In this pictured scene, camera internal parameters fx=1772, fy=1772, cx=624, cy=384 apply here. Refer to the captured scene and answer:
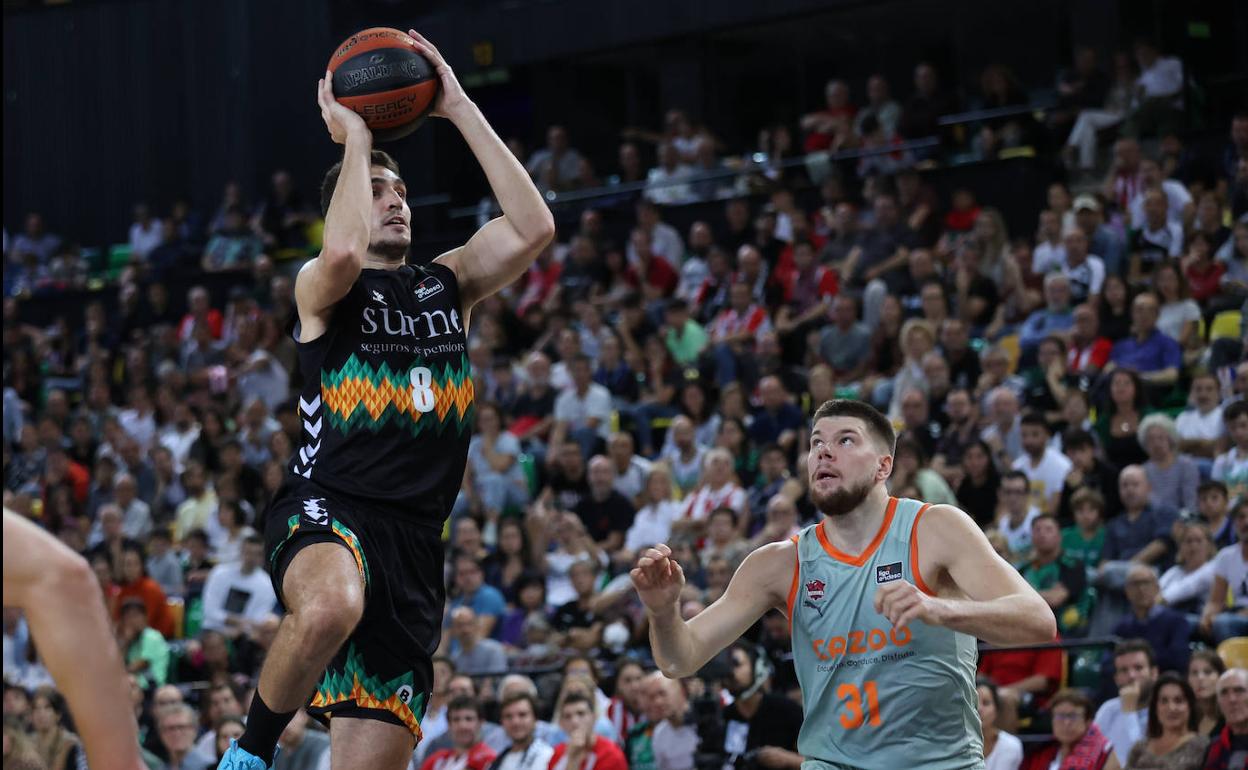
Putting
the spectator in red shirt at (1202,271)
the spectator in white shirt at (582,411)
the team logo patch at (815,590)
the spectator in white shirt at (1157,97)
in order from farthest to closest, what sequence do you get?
the spectator in white shirt at (1157,97) < the spectator in white shirt at (582,411) < the spectator in red shirt at (1202,271) < the team logo patch at (815,590)

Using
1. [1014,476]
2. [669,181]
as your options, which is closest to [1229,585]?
[1014,476]

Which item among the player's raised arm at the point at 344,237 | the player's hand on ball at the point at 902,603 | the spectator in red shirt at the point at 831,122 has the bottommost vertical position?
the player's hand on ball at the point at 902,603

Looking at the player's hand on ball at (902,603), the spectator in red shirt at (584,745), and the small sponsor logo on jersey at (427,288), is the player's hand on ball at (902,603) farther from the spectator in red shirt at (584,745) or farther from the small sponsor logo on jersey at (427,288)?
the spectator in red shirt at (584,745)

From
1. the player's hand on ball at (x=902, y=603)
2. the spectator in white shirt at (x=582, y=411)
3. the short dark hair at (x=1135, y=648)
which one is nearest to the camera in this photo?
the player's hand on ball at (x=902, y=603)

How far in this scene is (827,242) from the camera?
17.9 m

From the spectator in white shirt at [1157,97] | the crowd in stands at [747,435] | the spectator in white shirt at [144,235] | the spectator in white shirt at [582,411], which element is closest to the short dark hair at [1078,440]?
the crowd in stands at [747,435]

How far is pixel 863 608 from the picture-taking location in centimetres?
611

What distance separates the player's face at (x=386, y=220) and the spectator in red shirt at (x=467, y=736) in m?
5.86

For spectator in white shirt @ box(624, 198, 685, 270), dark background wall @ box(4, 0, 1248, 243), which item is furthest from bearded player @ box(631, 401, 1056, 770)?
dark background wall @ box(4, 0, 1248, 243)

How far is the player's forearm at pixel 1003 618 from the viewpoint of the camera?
17.8 feet

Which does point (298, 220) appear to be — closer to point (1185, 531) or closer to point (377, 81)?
point (1185, 531)

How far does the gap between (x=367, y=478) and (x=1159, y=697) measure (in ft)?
17.9

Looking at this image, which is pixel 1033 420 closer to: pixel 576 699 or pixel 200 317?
pixel 576 699

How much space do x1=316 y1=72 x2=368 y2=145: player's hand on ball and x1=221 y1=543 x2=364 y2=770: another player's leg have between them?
1.55 metres
